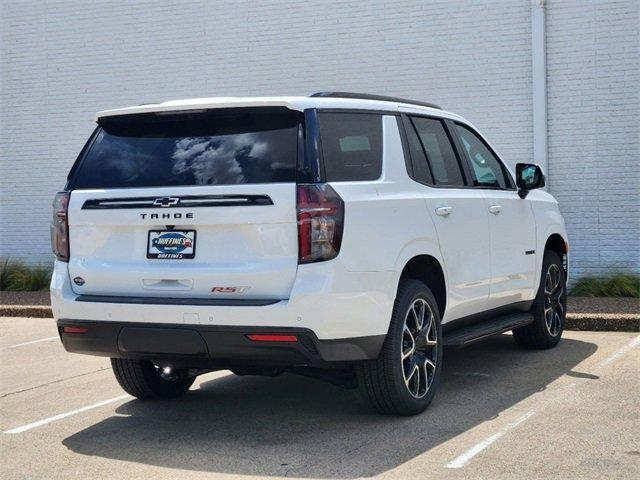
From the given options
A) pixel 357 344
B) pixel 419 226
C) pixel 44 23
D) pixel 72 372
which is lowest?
pixel 72 372

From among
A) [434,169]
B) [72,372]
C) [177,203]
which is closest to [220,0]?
[72,372]

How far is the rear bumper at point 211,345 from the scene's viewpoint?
19.7 ft

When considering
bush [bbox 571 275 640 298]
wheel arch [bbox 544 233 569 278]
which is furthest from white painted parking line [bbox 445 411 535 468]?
bush [bbox 571 275 640 298]

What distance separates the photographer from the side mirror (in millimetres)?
8688

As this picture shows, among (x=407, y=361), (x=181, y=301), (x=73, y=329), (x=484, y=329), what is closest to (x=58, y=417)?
(x=73, y=329)

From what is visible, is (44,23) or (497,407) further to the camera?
(44,23)

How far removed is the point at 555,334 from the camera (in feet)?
31.2

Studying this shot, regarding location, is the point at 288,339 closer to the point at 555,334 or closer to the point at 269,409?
the point at 269,409

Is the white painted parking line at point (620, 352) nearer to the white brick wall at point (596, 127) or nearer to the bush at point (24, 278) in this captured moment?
the white brick wall at point (596, 127)

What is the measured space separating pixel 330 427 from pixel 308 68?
8.86 meters

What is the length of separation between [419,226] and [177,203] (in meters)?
1.59

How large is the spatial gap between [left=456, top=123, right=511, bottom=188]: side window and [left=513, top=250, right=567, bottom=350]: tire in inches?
40.7

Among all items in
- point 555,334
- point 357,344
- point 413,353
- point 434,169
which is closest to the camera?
point 357,344

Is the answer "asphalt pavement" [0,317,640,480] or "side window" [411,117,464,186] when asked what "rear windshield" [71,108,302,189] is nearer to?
"side window" [411,117,464,186]
